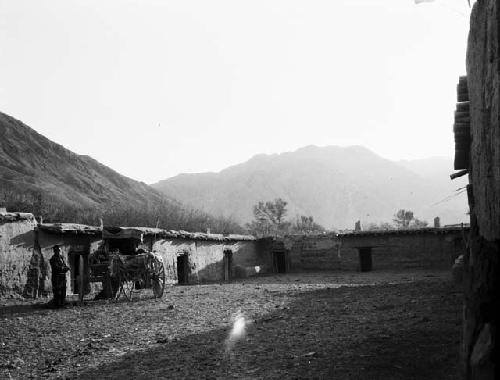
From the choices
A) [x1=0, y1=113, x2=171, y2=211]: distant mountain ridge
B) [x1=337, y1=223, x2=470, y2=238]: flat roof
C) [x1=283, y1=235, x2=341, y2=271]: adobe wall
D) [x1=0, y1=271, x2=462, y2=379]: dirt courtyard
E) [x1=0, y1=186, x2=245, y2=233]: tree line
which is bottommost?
[x1=0, y1=271, x2=462, y2=379]: dirt courtyard

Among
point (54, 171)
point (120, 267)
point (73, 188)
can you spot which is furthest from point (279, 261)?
point (54, 171)

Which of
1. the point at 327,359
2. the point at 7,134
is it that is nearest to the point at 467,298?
the point at 327,359

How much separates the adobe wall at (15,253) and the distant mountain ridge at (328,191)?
272ft

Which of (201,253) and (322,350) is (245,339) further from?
(201,253)

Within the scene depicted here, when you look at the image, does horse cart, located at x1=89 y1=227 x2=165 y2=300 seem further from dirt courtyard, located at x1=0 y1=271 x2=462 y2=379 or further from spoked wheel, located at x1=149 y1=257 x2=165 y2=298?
dirt courtyard, located at x1=0 y1=271 x2=462 y2=379

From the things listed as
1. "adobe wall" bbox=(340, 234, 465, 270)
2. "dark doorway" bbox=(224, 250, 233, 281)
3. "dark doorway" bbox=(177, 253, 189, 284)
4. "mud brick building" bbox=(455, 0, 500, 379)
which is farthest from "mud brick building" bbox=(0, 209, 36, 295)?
"adobe wall" bbox=(340, 234, 465, 270)

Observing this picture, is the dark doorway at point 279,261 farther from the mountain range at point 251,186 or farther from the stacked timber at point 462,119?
the stacked timber at point 462,119

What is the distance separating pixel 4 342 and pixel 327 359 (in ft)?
20.3

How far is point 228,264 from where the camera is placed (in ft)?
86.4

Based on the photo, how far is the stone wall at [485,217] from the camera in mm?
4156

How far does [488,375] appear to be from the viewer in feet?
12.9

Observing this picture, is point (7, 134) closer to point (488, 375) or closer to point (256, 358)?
point (256, 358)

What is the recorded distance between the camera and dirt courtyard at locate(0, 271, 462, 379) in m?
6.15

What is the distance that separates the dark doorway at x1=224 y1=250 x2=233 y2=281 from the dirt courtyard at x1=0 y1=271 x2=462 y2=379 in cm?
1235
